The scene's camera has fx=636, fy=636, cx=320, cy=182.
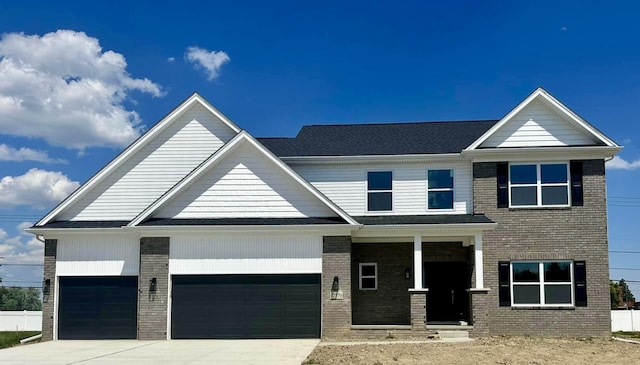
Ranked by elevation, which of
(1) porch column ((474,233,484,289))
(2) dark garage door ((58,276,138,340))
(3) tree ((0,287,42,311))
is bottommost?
(3) tree ((0,287,42,311))

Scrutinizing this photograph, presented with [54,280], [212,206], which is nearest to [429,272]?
[212,206]

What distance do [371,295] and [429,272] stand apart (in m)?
2.28

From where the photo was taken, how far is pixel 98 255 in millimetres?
20875

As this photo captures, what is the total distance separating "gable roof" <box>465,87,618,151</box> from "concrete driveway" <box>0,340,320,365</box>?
878 cm

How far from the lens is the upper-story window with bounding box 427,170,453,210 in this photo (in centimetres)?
2200

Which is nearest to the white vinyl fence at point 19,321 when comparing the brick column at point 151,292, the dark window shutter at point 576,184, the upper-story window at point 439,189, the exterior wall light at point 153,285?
the brick column at point 151,292

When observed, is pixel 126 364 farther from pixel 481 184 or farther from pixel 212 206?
pixel 481 184

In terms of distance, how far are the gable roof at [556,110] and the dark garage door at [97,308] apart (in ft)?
39.9

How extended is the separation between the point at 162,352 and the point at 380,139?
37.8ft

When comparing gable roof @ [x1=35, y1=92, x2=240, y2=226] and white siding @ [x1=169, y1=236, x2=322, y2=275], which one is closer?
white siding @ [x1=169, y1=236, x2=322, y2=275]

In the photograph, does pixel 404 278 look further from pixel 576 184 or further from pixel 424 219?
pixel 576 184

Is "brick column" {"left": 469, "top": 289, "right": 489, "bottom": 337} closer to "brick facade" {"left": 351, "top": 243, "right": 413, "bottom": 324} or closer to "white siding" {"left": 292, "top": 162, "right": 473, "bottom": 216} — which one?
"brick facade" {"left": 351, "top": 243, "right": 413, "bottom": 324}

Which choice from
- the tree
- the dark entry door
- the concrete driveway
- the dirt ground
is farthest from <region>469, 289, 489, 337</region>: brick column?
Result: the tree

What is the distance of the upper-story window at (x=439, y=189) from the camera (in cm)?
2200
